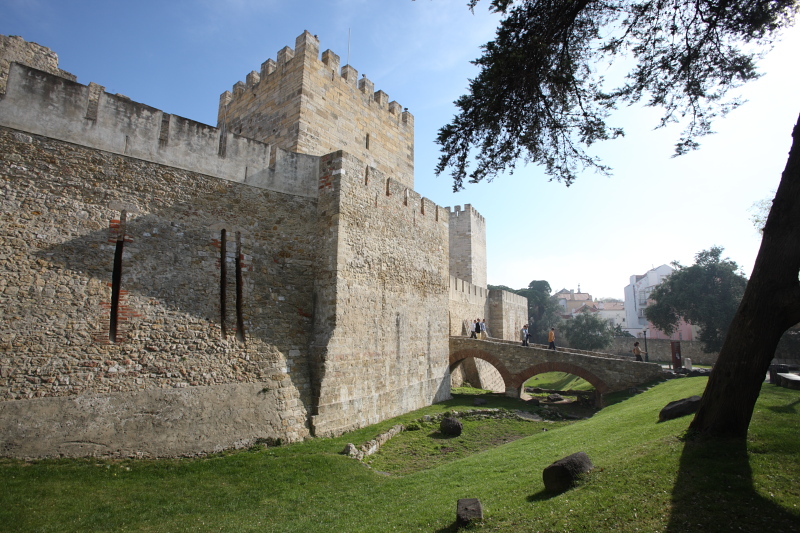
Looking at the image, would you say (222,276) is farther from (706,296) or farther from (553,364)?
(706,296)

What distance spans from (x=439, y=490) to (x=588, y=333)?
36334 mm

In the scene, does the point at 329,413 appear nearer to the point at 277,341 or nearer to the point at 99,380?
the point at 277,341

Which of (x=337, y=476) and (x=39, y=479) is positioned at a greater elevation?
(x=39, y=479)

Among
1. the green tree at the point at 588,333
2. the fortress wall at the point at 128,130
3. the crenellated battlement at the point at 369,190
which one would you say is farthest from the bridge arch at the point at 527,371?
the green tree at the point at 588,333

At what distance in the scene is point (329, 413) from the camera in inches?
396

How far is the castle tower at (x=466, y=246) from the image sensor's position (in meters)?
28.6

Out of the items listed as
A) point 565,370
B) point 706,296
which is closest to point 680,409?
point 565,370

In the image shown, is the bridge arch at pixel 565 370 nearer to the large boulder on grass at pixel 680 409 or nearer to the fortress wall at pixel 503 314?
the large boulder on grass at pixel 680 409

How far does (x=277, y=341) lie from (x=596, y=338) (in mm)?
35516

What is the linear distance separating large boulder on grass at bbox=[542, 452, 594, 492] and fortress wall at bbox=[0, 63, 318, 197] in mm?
8431

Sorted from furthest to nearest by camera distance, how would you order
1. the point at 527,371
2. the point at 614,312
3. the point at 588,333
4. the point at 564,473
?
the point at 614,312, the point at 588,333, the point at 527,371, the point at 564,473

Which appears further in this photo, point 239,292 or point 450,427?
point 450,427

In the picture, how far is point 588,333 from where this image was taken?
3909 cm

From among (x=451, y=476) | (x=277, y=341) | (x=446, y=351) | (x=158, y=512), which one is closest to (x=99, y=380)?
(x=158, y=512)
